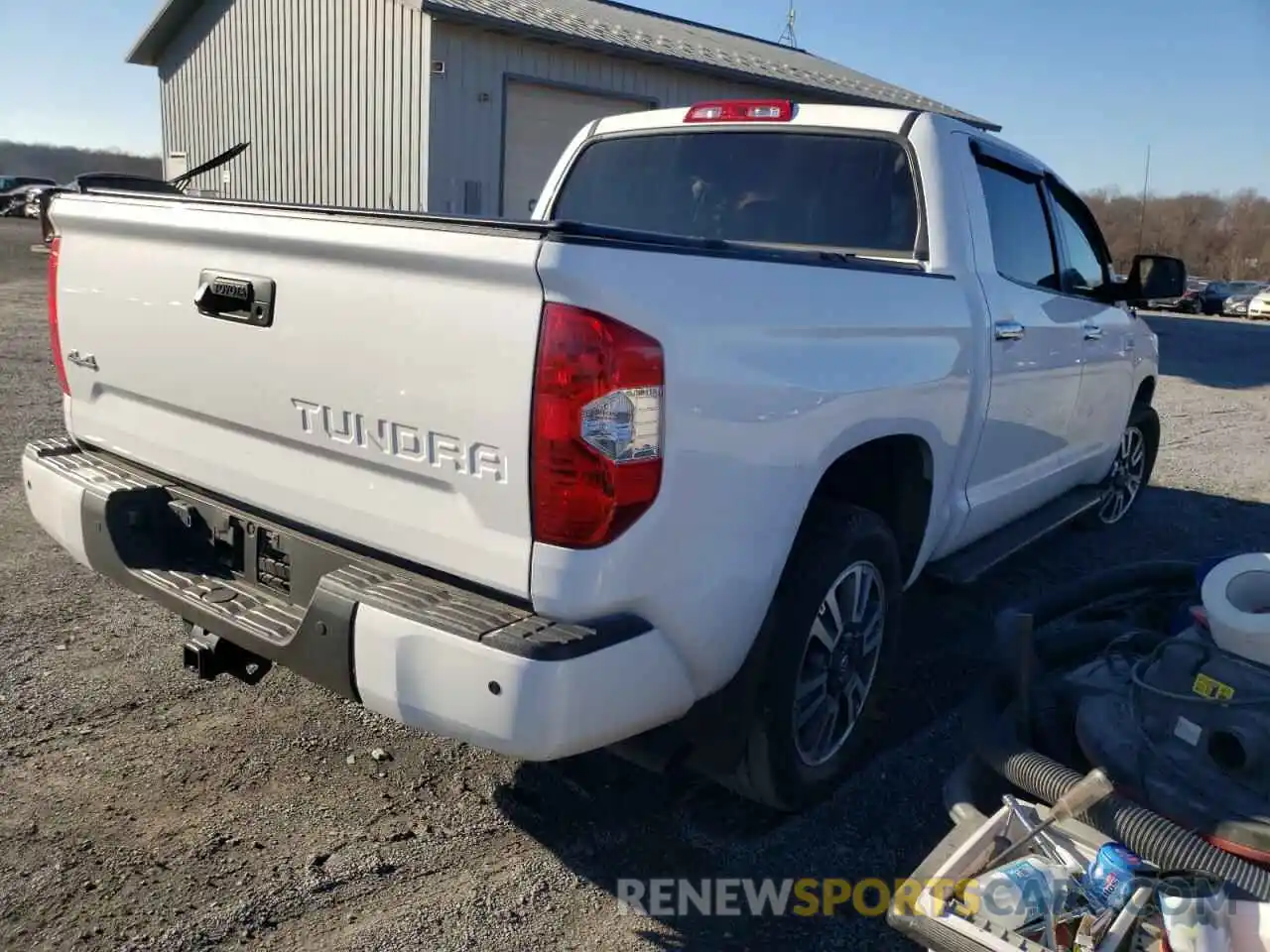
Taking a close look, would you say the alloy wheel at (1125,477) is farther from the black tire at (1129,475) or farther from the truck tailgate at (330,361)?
the truck tailgate at (330,361)

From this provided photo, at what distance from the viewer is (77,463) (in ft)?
10.5

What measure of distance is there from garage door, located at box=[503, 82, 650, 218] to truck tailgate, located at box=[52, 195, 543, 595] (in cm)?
1038

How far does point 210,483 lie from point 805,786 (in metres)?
1.89

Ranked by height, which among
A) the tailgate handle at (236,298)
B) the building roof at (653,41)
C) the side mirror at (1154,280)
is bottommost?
the tailgate handle at (236,298)

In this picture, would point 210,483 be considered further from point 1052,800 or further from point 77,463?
point 1052,800

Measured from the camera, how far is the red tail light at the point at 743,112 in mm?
4031

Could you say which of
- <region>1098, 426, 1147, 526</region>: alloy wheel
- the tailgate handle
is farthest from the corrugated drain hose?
<region>1098, 426, 1147, 526</region>: alloy wheel

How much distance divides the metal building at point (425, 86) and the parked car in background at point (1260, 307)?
24.3m

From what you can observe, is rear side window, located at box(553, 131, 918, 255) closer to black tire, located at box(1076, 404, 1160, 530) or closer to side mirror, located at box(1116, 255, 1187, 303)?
side mirror, located at box(1116, 255, 1187, 303)

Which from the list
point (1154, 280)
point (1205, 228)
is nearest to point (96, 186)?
point (1154, 280)

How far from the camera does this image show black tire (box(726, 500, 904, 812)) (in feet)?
8.95

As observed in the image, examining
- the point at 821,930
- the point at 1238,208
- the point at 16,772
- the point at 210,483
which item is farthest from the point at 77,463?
the point at 1238,208

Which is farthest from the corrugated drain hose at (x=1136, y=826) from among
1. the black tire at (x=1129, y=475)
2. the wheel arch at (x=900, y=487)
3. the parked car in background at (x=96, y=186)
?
the black tire at (x=1129, y=475)

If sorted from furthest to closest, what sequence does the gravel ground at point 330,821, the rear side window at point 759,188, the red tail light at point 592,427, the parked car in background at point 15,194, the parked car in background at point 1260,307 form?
1. the parked car in background at point 15,194
2. the parked car in background at point 1260,307
3. the rear side window at point 759,188
4. the gravel ground at point 330,821
5. the red tail light at point 592,427
